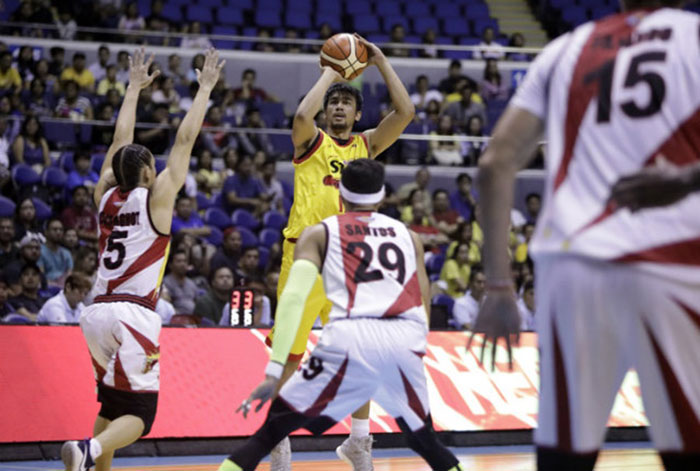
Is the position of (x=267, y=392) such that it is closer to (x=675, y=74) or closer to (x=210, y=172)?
(x=675, y=74)

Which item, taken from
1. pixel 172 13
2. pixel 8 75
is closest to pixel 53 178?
pixel 8 75

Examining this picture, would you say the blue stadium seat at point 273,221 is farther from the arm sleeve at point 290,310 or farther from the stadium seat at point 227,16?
the arm sleeve at point 290,310

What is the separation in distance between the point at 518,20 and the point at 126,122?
16104 millimetres

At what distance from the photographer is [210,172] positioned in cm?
1433

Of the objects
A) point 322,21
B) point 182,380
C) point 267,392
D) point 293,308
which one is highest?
point 322,21

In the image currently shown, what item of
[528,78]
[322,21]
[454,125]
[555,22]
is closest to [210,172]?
[454,125]

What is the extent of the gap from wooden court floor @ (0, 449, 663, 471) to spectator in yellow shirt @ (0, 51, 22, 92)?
340 inches

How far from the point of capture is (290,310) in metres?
4.46

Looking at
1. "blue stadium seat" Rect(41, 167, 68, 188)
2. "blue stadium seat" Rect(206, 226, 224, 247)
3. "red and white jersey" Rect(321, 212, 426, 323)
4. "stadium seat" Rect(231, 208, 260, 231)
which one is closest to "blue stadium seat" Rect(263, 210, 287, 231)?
"stadium seat" Rect(231, 208, 260, 231)

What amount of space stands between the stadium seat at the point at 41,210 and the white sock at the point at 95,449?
7.37 metres

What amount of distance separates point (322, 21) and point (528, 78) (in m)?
16.5

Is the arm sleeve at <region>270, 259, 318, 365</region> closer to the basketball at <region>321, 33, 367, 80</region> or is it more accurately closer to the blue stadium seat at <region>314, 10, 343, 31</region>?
the basketball at <region>321, 33, 367, 80</region>

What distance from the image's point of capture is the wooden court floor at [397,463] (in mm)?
7590

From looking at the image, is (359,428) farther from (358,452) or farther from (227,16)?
(227,16)
